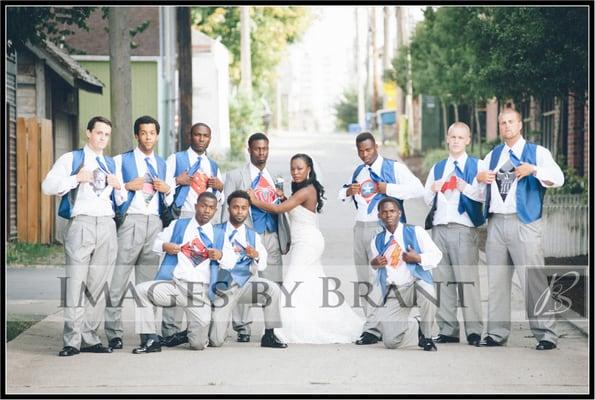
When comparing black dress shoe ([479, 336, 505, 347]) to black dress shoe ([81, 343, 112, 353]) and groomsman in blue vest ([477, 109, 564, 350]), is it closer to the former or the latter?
groomsman in blue vest ([477, 109, 564, 350])

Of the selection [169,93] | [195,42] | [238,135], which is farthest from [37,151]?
[238,135]

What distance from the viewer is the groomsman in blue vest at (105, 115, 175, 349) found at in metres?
10.5

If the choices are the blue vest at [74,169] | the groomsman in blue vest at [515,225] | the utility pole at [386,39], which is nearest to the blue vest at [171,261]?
the blue vest at [74,169]

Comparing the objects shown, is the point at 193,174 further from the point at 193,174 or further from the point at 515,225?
the point at 515,225

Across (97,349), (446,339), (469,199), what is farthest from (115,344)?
(469,199)

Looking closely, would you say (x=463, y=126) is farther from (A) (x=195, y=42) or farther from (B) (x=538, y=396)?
(A) (x=195, y=42)

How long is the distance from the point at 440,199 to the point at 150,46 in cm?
2175

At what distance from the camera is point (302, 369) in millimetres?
9406

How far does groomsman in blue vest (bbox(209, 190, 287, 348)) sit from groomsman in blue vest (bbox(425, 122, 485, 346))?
1465 millimetres

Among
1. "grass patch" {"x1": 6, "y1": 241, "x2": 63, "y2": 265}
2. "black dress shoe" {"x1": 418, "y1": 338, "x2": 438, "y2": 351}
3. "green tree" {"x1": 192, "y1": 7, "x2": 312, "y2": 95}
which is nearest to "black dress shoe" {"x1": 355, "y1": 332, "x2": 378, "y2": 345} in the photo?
"black dress shoe" {"x1": 418, "y1": 338, "x2": 438, "y2": 351}

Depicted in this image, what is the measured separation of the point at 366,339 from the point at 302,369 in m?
1.58

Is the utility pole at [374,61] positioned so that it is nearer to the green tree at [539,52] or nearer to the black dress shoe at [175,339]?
the green tree at [539,52]

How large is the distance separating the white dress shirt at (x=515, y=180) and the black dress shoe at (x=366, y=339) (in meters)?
1.52

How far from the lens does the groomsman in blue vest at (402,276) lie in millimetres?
10461
